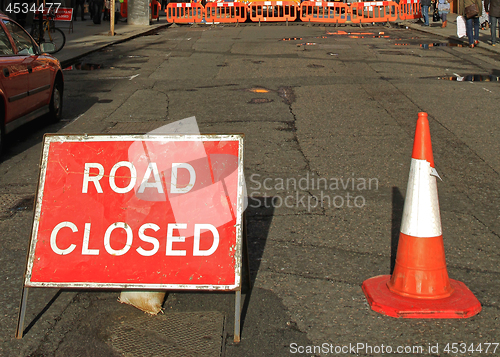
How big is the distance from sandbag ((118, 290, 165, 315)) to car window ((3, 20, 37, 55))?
5.45m

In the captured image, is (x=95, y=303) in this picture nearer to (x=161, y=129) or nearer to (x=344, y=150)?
(x=344, y=150)

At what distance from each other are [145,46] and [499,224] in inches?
674

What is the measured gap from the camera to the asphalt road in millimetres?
3627

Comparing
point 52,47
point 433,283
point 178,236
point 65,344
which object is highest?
point 52,47

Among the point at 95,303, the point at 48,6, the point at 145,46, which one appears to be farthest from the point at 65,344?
the point at 48,6

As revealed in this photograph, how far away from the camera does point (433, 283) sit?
3850mm

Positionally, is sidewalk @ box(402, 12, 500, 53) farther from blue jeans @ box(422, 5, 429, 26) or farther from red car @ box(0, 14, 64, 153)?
red car @ box(0, 14, 64, 153)

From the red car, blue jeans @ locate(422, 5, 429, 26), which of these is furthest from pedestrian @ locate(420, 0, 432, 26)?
the red car

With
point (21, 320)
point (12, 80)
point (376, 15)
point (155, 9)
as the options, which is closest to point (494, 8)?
point (12, 80)

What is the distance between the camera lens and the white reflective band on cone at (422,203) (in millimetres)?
3838

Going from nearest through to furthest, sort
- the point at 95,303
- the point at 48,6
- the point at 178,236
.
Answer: the point at 178,236 → the point at 95,303 → the point at 48,6

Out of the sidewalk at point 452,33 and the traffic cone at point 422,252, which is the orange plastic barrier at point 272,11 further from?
the traffic cone at point 422,252

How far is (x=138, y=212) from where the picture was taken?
373 centimetres

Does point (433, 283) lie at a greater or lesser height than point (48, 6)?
lesser
